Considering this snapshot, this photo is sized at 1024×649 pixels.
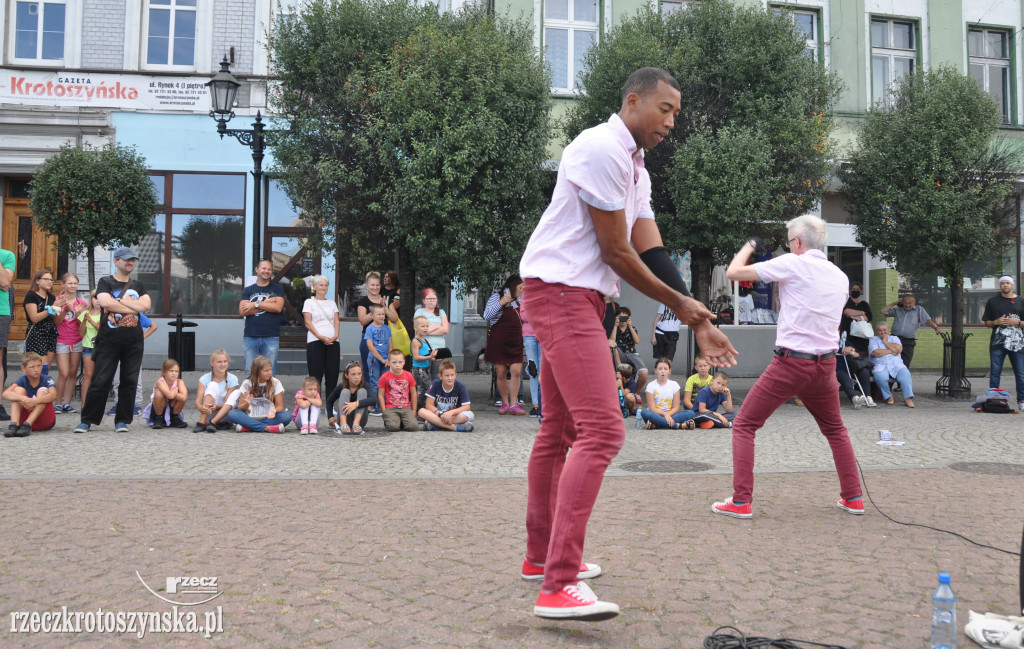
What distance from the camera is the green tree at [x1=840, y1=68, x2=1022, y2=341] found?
13.5 m

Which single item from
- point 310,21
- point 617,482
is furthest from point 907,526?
point 310,21

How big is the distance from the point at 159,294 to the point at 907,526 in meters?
16.6

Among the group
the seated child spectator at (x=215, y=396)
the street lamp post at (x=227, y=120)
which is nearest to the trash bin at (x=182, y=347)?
the street lamp post at (x=227, y=120)

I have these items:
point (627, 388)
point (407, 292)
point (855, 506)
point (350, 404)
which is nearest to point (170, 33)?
point (407, 292)

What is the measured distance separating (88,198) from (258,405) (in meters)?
5.87

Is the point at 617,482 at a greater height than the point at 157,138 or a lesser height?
lesser

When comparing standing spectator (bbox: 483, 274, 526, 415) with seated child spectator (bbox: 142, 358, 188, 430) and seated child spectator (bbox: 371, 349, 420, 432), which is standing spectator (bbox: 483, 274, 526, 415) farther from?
seated child spectator (bbox: 142, 358, 188, 430)

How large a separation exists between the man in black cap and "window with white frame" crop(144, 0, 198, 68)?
1086 centimetres

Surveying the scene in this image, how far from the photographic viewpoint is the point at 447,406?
1030 centimetres

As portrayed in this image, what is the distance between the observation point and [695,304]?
3.30 metres

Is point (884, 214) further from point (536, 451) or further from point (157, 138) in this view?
point (157, 138)

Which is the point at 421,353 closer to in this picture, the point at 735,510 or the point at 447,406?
the point at 447,406

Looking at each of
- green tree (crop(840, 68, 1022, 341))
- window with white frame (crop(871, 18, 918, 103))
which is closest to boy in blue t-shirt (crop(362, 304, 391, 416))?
green tree (crop(840, 68, 1022, 341))

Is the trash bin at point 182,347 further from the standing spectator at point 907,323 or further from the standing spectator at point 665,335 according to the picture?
the standing spectator at point 907,323
